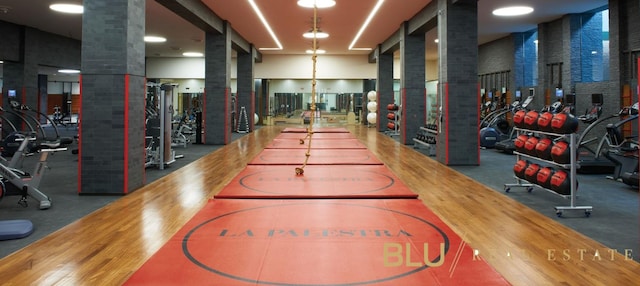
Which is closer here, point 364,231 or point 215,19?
point 364,231

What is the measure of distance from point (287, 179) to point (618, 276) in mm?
3438

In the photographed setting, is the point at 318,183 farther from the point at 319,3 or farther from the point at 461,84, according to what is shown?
the point at 319,3

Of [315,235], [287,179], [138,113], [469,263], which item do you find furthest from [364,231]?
[138,113]

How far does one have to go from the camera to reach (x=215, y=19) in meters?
10.2

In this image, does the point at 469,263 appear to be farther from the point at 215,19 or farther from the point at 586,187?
the point at 215,19

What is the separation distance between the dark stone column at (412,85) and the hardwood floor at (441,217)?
232 inches

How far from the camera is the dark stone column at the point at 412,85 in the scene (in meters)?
11.3

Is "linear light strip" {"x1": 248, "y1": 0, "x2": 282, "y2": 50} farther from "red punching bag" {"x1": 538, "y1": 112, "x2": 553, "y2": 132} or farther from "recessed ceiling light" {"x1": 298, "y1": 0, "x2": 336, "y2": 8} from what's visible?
"red punching bag" {"x1": 538, "y1": 112, "x2": 553, "y2": 132}

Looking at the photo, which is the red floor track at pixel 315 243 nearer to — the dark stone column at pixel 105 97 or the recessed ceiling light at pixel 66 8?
the dark stone column at pixel 105 97

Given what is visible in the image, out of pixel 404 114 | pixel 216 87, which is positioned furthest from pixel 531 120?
pixel 216 87

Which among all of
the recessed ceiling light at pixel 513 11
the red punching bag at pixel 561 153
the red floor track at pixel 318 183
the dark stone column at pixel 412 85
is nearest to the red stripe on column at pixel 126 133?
the red floor track at pixel 318 183

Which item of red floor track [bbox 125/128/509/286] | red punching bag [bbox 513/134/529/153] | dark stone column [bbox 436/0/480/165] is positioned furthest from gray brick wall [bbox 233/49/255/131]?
red punching bag [bbox 513/134/529/153]

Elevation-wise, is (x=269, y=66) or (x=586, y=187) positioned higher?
(x=269, y=66)

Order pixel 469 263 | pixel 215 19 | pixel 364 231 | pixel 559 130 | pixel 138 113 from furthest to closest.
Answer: pixel 215 19 → pixel 138 113 → pixel 559 130 → pixel 364 231 → pixel 469 263
